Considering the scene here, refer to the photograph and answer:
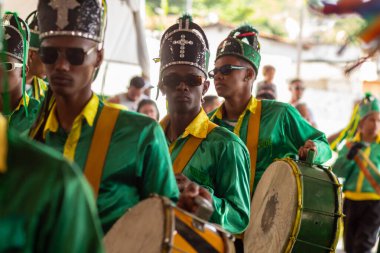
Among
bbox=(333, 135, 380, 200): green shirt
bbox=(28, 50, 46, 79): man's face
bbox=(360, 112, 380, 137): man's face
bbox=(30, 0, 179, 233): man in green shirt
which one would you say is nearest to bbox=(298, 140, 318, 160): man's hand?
bbox=(28, 50, 46, 79): man's face

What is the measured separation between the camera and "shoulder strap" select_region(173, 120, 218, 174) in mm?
4402

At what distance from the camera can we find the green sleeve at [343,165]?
9.66 meters

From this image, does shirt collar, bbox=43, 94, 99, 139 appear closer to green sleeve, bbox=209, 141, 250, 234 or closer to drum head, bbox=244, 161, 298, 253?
green sleeve, bbox=209, 141, 250, 234

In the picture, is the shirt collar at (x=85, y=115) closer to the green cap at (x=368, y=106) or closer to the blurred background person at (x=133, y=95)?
the blurred background person at (x=133, y=95)

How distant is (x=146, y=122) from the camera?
10.7 feet

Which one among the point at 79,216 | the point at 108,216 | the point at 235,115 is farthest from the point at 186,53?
the point at 79,216

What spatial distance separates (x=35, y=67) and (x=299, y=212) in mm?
2586

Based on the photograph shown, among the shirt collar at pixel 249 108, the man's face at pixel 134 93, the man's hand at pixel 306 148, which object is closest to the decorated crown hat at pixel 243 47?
the shirt collar at pixel 249 108

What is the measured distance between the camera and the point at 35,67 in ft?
20.8

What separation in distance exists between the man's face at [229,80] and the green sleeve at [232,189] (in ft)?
5.29

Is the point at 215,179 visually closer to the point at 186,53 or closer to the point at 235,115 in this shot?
the point at 186,53

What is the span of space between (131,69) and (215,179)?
684cm

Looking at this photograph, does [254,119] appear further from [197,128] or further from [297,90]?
[297,90]

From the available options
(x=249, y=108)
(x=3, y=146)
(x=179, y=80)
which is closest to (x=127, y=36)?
(x=249, y=108)
